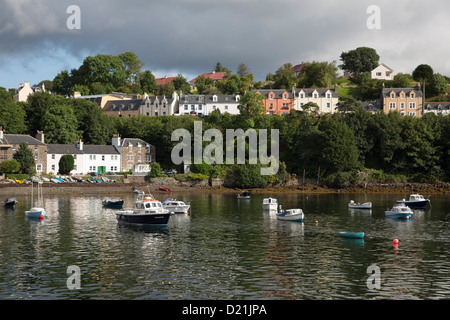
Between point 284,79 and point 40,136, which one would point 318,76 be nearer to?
point 284,79

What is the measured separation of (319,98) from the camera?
15412 centimetres

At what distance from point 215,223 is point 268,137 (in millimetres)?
69722

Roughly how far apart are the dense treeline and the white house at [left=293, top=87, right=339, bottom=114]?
60.4 feet

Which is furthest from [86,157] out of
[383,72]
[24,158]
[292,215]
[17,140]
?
[383,72]

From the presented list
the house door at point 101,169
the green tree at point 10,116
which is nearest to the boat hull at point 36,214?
the house door at point 101,169

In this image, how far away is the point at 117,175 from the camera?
115m

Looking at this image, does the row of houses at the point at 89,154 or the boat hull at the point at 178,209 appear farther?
the row of houses at the point at 89,154

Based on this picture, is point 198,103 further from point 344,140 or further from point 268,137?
point 344,140

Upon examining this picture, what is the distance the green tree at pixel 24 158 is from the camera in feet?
351

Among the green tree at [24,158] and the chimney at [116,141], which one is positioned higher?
the chimney at [116,141]

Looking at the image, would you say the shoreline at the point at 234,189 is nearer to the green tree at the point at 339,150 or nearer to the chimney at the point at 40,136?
the green tree at the point at 339,150

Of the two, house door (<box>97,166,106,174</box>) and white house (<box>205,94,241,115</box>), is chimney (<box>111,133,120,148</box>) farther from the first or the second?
white house (<box>205,94,241,115</box>)

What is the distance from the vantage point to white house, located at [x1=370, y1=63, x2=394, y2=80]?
183875 millimetres

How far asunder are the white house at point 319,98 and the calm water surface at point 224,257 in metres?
85.9
